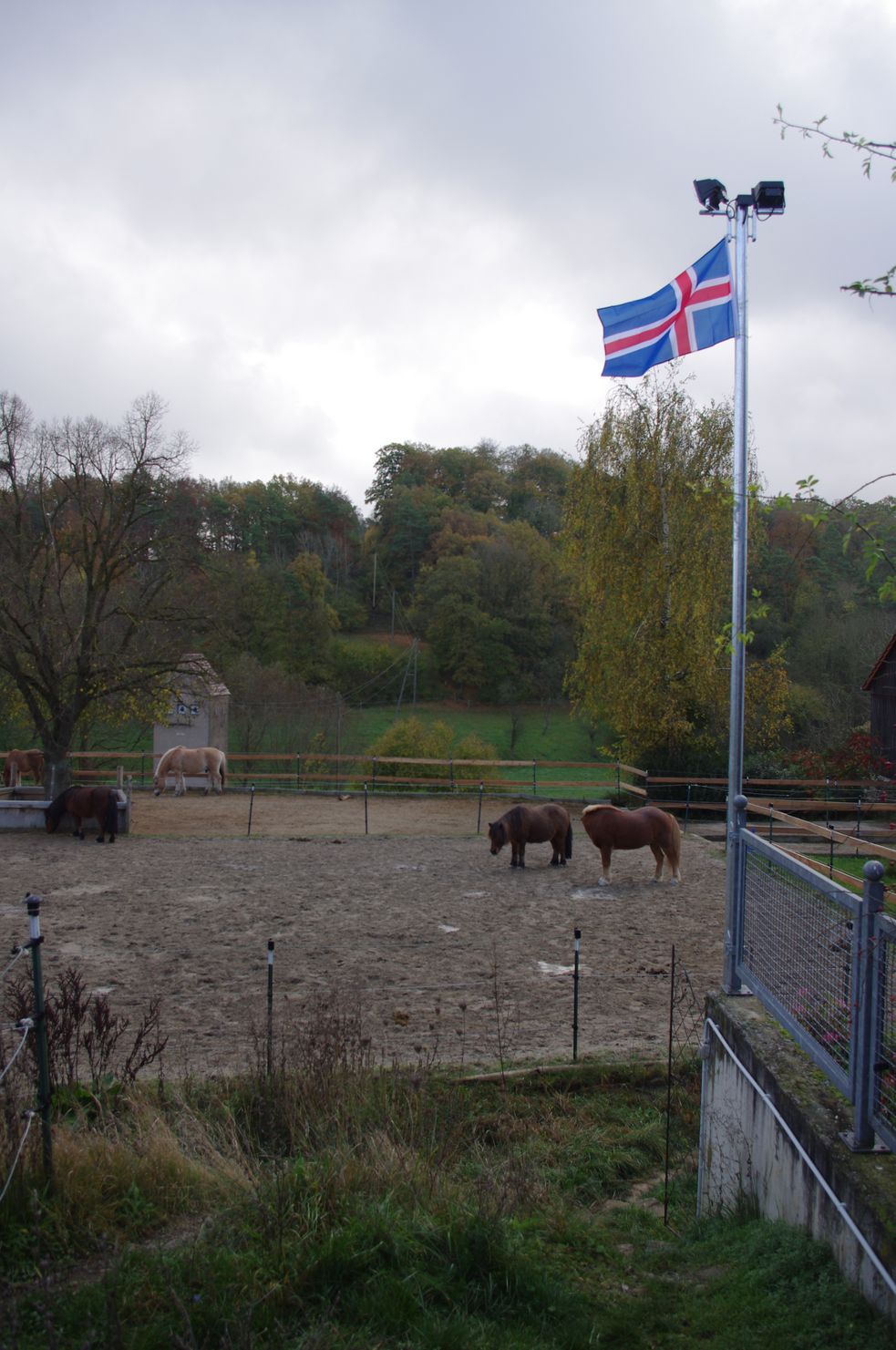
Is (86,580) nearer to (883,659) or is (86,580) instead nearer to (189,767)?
(189,767)

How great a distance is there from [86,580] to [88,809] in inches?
260

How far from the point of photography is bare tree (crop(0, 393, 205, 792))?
75.6 feet

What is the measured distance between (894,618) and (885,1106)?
41484 mm

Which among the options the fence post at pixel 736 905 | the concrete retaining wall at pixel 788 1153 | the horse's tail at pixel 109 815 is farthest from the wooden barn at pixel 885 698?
the concrete retaining wall at pixel 788 1153

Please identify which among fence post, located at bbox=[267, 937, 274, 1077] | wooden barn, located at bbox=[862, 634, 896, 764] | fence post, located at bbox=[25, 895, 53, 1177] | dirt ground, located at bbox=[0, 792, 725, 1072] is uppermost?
wooden barn, located at bbox=[862, 634, 896, 764]

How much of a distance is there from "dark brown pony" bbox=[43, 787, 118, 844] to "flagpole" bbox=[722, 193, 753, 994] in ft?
49.9

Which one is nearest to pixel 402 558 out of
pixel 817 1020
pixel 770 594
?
pixel 770 594

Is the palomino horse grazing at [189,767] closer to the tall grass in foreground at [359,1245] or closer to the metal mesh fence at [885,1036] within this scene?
the tall grass in foreground at [359,1245]

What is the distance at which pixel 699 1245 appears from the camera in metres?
4.82

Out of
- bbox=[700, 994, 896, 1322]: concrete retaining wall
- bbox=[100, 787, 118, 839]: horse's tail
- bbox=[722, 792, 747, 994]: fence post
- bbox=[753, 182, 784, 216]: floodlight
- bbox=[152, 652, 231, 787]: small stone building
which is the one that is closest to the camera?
bbox=[700, 994, 896, 1322]: concrete retaining wall

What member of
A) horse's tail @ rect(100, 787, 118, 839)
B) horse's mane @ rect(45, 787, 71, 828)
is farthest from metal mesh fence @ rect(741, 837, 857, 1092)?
horse's mane @ rect(45, 787, 71, 828)

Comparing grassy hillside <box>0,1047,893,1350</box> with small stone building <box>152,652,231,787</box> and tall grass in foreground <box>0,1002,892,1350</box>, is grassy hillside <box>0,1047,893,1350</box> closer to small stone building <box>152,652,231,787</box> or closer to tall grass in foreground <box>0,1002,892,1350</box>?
tall grass in foreground <box>0,1002,892,1350</box>

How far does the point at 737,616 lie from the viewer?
25.0 ft

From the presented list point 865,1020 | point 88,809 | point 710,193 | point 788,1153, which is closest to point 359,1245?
point 788,1153
